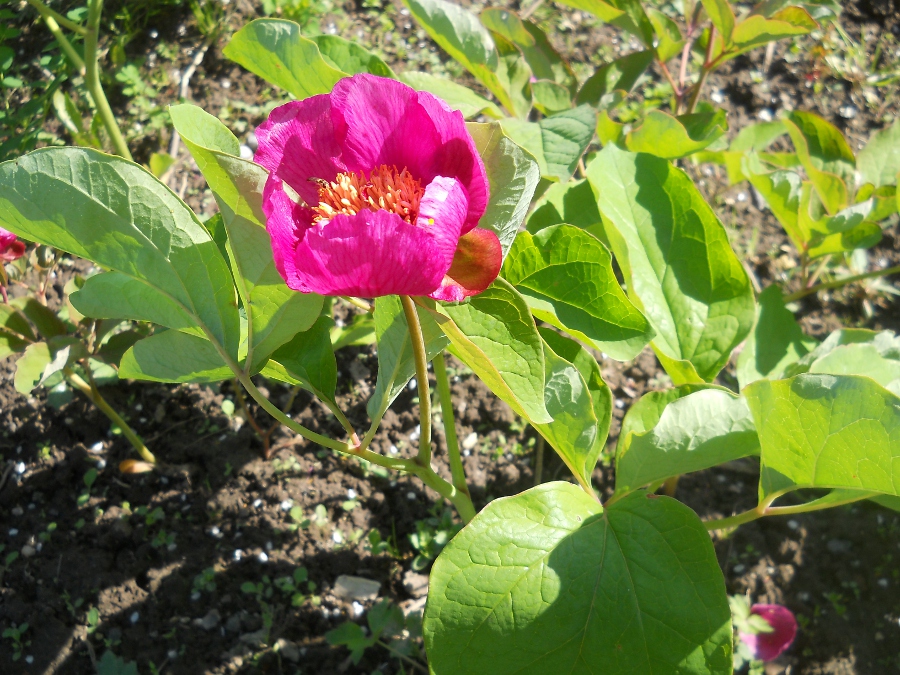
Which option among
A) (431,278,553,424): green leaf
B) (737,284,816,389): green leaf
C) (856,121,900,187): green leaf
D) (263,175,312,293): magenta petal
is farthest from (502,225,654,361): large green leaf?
(856,121,900,187): green leaf

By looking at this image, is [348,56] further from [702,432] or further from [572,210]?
[702,432]

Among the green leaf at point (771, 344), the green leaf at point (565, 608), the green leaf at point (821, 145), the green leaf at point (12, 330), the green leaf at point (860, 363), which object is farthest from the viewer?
the green leaf at point (821, 145)

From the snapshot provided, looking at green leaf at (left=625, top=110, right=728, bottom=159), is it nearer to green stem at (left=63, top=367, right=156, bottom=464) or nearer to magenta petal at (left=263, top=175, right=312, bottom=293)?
magenta petal at (left=263, top=175, right=312, bottom=293)

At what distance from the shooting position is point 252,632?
159 centimetres

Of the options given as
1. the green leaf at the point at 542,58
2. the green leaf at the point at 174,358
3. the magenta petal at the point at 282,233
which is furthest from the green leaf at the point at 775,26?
the green leaf at the point at 174,358

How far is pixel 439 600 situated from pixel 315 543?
31.0 inches

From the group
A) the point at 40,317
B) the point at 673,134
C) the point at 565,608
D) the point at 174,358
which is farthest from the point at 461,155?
the point at 40,317

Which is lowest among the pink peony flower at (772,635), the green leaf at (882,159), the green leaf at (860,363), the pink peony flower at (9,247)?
the pink peony flower at (772,635)

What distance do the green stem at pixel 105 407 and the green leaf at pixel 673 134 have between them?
135cm

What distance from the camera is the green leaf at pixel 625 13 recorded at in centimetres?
168

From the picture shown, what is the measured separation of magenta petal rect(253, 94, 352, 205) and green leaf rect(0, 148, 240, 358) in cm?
15

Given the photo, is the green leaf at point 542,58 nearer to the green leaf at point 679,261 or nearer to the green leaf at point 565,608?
the green leaf at point 679,261

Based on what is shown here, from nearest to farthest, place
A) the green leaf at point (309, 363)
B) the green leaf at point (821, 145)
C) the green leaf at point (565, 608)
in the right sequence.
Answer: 1. the green leaf at point (565, 608)
2. the green leaf at point (309, 363)
3. the green leaf at point (821, 145)

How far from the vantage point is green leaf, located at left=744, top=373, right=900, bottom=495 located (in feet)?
3.06
